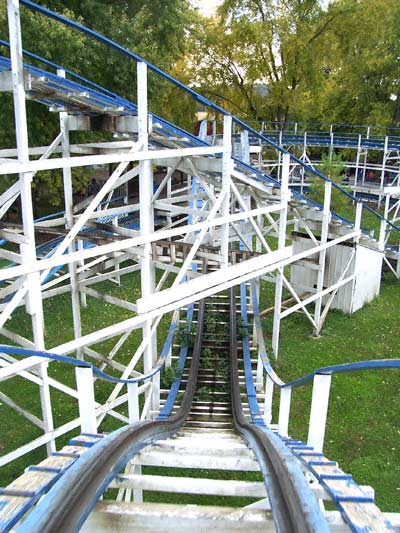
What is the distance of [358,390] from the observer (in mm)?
8977

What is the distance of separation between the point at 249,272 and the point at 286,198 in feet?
6.02

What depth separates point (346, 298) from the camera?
40.8 feet

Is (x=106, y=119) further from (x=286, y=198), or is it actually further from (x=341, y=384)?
(x=341, y=384)

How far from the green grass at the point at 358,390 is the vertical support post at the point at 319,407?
11.8ft

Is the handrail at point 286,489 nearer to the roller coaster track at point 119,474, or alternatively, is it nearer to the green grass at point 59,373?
the roller coaster track at point 119,474

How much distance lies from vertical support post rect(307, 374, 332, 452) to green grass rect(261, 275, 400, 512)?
3582 mm

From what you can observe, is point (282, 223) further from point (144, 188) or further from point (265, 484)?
point (265, 484)

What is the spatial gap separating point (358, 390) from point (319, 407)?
6068mm

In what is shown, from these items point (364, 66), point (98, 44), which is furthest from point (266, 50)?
point (98, 44)

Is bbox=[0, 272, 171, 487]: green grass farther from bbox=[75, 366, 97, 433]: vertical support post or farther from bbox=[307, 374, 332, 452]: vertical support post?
bbox=[307, 374, 332, 452]: vertical support post

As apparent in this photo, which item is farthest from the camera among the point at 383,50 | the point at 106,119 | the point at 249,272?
the point at 383,50

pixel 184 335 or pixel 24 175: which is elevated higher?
pixel 24 175

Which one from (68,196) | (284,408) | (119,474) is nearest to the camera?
(119,474)

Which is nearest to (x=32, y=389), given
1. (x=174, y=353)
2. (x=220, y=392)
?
(x=174, y=353)
